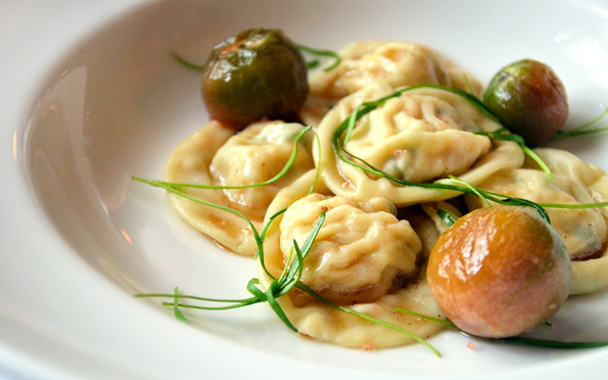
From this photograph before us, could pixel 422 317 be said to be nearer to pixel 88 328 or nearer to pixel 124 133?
pixel 88 328

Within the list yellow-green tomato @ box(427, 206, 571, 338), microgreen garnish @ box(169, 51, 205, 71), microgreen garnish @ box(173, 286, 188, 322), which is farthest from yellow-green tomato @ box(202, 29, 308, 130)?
yellow-green tomato @ box(427, 206, 571, 338)

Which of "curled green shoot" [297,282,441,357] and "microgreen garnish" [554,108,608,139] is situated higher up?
"microgreen garnish" [554,108,608,139]

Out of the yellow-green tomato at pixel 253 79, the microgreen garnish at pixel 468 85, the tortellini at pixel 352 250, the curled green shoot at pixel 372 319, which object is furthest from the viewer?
the microgreen garnish at pixel 468 85

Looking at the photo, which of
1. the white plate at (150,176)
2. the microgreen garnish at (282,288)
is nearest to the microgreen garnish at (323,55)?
the white plate at (150,176)

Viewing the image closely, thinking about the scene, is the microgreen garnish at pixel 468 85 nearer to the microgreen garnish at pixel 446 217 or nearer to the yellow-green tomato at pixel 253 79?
the yellow-green tomato at pixel 253 79

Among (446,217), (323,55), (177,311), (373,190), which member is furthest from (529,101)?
(177,311)

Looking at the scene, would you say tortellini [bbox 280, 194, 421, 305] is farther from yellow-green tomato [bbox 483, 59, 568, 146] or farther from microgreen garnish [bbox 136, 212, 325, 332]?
yellow-green tomato [bbox 483, 59, 568, 146]
